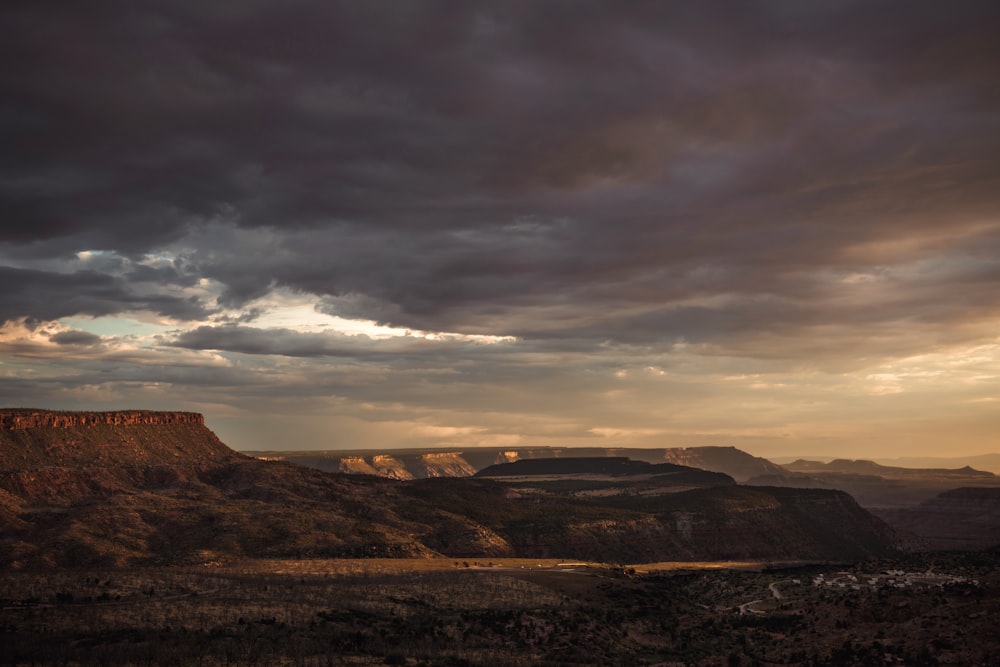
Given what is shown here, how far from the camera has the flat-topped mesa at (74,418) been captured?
5655 inches

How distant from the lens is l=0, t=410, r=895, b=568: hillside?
4230 inches

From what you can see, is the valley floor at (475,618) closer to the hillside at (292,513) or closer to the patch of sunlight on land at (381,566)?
the patch of sunlight on land at (381,566)

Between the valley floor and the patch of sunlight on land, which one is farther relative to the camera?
the patch of sunlight on land

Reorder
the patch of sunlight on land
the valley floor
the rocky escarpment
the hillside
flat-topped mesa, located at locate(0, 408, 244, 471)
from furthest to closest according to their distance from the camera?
flat-topped mesa, located at locate(0, 408, 244, 471) → the rocky escarpment → the hillside → the patch of sunlight on land → the valley floor

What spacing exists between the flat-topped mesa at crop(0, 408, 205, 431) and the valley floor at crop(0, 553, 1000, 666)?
248ft

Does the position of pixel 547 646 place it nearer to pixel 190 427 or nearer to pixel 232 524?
pixel 232 524

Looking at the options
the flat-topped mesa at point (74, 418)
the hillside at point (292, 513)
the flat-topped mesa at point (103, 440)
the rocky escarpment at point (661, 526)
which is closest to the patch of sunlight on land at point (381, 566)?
the hillside at point (292, 513)

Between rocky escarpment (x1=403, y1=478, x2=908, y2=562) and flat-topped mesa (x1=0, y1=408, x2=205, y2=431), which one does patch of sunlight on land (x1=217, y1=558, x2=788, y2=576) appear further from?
flat-topped mesa (x1=0, y1=408, x2=205, y2=431)

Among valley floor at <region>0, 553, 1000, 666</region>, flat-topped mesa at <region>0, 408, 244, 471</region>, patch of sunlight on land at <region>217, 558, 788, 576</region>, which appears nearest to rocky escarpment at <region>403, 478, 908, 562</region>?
patch of sunlight on land at <region>217, 558, 788, 576</region>

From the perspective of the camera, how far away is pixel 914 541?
173750 millimetres

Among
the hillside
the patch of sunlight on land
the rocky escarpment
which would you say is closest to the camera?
the patch of sunlight on land

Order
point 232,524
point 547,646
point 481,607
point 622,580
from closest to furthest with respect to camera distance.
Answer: point 547,646 → point 481,607 → point 622,580 → point 232,524

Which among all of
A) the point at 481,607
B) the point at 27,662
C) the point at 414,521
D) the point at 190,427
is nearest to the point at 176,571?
the point at 481,607

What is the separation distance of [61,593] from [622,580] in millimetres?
56713
